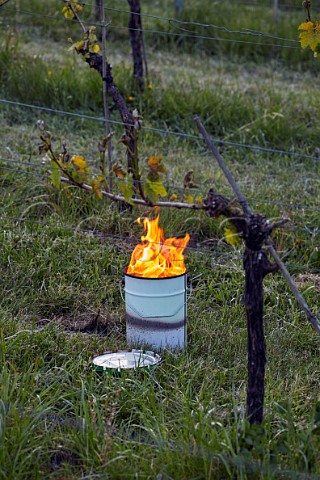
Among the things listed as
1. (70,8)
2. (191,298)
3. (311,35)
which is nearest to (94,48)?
(70,8)

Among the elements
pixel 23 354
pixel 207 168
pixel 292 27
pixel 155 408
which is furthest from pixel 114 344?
pixel 292 27

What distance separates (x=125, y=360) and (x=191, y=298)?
2.83ft

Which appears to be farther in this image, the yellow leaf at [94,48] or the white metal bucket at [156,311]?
the yellow leaf at [94,48]

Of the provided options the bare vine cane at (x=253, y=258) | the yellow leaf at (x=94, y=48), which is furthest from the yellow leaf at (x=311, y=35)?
the yellow leaf at (x=94, y=48)

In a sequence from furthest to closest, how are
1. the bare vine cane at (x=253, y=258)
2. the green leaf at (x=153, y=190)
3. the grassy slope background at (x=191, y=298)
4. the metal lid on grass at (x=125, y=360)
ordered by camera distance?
the metal lid on grass at (x=125, y=360)
the green leaf at (x=153, y=190)
the grassy slope background at (x=191, y=298)
the bare vine cane at (x=253, y=258)

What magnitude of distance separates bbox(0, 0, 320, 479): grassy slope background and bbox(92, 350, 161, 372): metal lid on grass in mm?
54

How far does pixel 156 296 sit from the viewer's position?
3.80m

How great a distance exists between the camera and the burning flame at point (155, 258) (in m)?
3.89

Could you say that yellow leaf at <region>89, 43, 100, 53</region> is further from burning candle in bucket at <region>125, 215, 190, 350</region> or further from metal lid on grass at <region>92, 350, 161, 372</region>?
metal lid on grass at <region>92, 350, 161, 372</region>

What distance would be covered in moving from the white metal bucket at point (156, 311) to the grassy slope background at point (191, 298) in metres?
0.13

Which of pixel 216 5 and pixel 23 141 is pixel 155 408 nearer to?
pixel 23 141

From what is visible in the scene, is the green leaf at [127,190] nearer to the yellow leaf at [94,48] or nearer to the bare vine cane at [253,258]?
the bare vine cane at [253,258]

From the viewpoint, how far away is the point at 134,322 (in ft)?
12.7

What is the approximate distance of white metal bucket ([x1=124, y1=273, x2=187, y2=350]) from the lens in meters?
3.80
